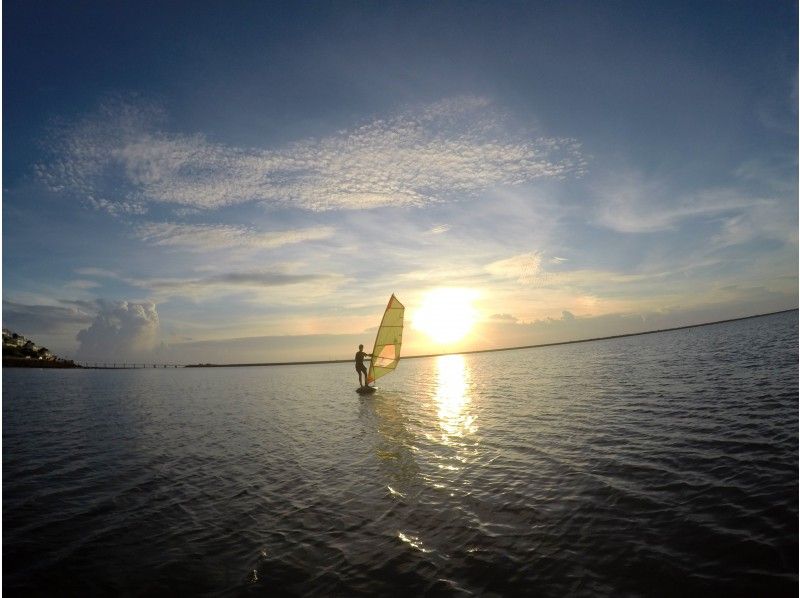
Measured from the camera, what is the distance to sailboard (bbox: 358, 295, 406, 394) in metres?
34.3

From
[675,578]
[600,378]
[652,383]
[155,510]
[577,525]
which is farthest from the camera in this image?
[600,378]

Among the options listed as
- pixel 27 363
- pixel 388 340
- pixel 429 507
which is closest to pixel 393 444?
pixel 429 507

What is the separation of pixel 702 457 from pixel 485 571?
917cm

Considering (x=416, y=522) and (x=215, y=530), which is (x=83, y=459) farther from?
(x=416, y=522)

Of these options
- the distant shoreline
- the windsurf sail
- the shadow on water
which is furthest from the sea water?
the distant shoreline

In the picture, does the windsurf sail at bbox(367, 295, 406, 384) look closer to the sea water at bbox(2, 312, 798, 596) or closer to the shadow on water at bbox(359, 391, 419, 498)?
the shadow on water at bbox(359, 391, 419, 498)

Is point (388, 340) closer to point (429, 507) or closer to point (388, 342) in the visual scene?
point (388, 342)

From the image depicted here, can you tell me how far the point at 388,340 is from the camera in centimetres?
3566

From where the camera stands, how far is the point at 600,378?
35.1 meters

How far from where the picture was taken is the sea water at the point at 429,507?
6859 mm

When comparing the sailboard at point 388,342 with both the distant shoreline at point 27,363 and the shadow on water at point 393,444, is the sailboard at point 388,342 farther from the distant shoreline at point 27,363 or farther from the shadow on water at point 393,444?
the distant shoreline at point 27,363

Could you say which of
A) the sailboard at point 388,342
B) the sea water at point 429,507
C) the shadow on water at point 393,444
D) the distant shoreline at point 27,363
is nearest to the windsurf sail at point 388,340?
the sailboard at point 388,342

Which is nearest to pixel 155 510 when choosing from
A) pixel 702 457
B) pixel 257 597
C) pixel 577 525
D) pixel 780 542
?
pixel 257 597

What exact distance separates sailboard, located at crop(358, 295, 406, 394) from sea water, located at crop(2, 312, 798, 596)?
14519 millimetres
